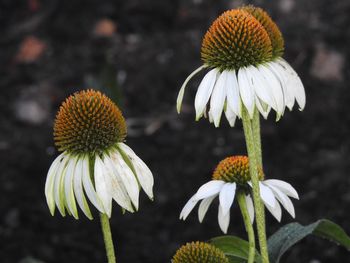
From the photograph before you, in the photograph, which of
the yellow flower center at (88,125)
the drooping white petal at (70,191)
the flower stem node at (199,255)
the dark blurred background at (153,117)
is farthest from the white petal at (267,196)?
the dark blurred background at (153,117)

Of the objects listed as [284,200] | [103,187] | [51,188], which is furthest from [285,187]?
[51,188]

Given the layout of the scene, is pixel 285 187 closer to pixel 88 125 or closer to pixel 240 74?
pixel 240 74

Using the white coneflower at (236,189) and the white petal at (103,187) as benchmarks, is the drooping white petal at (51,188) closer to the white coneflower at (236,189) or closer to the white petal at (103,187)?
the white petal at (103,187)

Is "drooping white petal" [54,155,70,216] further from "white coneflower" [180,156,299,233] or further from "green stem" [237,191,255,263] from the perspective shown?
"green stem" [237,191,255,263]

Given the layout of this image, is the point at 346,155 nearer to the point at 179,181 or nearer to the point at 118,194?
the point at 179,181

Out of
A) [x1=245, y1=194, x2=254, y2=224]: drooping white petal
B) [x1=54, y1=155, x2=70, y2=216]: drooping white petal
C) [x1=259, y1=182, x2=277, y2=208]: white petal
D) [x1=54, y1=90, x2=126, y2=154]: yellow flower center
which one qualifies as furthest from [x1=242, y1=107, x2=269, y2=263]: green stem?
[x1=54, y1=155, x2=70, y2=216]: drooping white petal
